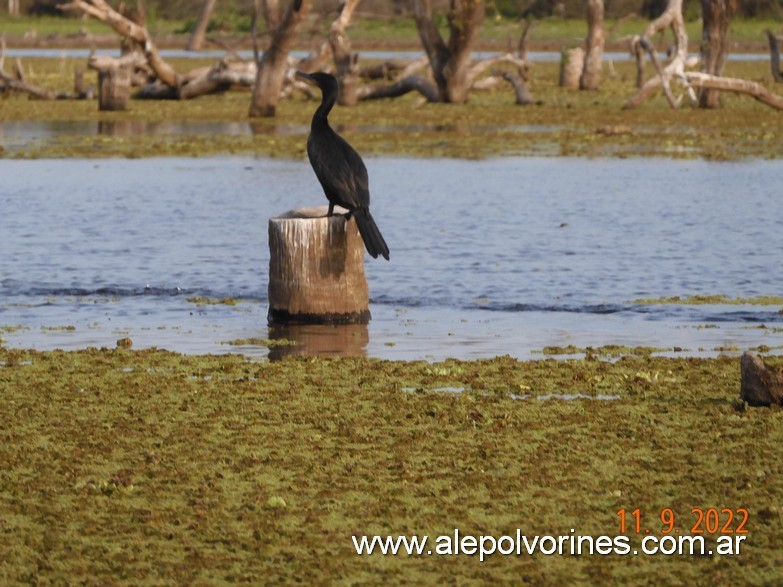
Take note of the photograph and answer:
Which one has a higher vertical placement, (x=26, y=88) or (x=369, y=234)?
(x=369, y=234)

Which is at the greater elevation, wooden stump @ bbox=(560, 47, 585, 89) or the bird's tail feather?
the bird's tail feather

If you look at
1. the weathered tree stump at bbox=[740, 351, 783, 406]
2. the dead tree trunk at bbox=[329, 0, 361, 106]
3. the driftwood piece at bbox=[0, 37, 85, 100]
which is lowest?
the driftwood piece at bbox=[0, 37, 85, 100]

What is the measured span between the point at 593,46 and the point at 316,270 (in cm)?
3633

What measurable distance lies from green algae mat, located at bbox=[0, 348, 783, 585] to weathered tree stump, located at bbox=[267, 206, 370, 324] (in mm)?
1800

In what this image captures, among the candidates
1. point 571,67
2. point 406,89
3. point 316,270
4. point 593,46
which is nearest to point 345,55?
point 406,89

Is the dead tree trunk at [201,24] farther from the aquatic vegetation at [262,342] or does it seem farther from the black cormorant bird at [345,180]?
the aquatic vegetation at [262,342]

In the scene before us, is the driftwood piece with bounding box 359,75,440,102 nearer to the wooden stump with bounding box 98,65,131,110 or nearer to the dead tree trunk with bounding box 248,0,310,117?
the dead tree trunk with bounding box 248,0,310,117

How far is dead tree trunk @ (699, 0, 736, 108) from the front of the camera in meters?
39.2

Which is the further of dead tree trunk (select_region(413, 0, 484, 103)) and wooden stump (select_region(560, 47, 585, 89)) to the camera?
wooden stump (select_region(560, 47, 585, 89))

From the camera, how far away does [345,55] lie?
3869 cm

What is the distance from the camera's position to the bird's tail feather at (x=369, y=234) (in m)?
11.4

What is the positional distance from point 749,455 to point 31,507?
3.18 meters

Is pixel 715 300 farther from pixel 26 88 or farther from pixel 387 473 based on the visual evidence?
pixel 26 88

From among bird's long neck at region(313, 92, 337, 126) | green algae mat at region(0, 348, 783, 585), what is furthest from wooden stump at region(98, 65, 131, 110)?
green algae mat at region(0, 348, 783, 585)
